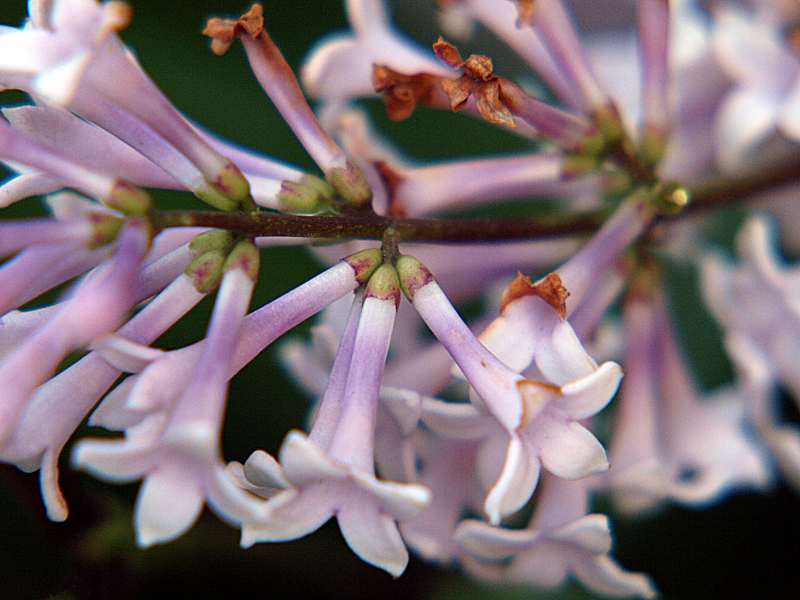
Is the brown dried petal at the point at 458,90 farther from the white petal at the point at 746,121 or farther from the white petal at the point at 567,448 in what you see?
the white petal at the point at 746,121

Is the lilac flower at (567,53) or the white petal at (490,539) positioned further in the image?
the lilac flower at (567,53)

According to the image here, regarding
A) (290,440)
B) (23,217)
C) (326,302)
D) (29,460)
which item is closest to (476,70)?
(326,302)

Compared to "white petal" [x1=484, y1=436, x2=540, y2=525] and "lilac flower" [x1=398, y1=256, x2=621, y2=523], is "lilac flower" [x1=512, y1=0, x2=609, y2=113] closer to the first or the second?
"lilac flower" [x1=398, y1=256, x2=621, y2=523]

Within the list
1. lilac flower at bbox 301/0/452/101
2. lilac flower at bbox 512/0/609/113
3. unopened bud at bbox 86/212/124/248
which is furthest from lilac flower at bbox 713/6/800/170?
unopened bud at bbox 86/212/124/248

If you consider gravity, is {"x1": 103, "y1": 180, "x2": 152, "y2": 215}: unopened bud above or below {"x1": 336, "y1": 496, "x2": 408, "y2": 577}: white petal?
above

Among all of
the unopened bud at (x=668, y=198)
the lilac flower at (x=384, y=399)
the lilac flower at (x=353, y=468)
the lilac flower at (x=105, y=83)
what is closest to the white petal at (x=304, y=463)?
the lilac flower at (x=353, y=468)
